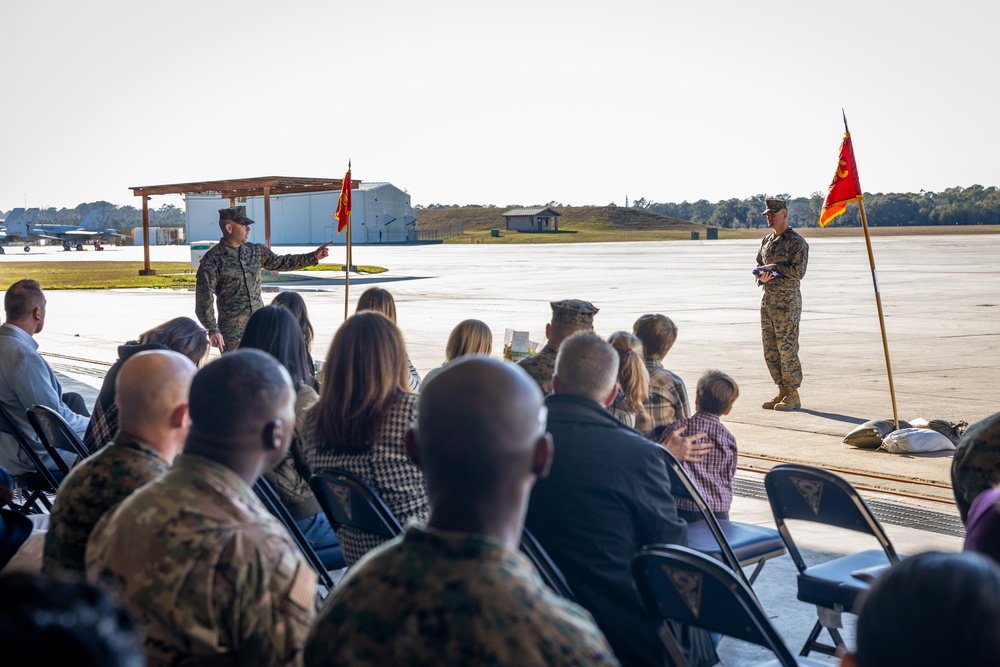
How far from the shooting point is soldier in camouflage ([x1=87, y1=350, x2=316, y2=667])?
206 centimetres

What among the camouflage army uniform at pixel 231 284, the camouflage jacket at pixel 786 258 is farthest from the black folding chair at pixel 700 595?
the camouflage jacket at pixel 786 258

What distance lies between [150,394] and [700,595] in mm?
1527

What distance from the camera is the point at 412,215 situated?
360 feet

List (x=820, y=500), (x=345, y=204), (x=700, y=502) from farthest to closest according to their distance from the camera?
(x=345, y=204) → (x=700, y=502) → (x=820, y=500)

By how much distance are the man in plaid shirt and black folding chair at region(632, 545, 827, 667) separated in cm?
262

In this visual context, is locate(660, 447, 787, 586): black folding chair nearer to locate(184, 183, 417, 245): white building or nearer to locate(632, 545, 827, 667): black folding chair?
locate(632, 545, 827, 667): black folding chair

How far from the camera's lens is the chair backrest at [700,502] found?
3756 mm

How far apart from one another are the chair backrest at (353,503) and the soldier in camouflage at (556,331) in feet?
5.89

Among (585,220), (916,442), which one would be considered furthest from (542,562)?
(585,220)

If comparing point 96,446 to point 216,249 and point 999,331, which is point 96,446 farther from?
point 999,331

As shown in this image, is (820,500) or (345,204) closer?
(820,500)

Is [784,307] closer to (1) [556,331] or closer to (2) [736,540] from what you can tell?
(1) [556,331]

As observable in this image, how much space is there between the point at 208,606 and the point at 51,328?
18.4 metres

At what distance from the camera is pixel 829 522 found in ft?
12.3
